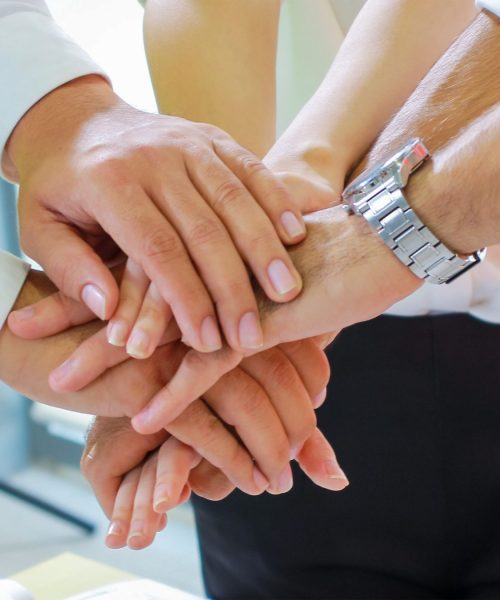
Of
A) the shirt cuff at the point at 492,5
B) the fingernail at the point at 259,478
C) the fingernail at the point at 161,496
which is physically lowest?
the fingernail at the point at 161,496

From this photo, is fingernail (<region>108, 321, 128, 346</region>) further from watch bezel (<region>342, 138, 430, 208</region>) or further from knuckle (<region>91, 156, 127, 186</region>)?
watch bezel (<region>342, 138, 430, 208</region>)

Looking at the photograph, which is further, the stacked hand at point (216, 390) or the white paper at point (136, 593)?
the white paper at point (136, 593)

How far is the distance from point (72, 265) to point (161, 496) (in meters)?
0.28

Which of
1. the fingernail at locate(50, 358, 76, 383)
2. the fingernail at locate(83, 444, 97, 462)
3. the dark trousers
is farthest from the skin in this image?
the dark trousers

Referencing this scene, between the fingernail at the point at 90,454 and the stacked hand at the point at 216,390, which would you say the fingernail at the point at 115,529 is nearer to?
the stacked hand at the point at 216,390

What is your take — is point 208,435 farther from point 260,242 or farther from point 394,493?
point 394,493

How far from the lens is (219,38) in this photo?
1.23 meters

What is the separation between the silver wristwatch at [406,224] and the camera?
86 centimetres

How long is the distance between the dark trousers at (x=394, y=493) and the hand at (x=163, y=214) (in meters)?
0.38

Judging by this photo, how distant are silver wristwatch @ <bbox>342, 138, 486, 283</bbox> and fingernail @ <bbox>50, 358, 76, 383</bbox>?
1.17 ft

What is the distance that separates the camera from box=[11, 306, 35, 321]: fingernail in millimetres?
1014

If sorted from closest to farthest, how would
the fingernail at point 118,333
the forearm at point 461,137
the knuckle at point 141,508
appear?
the forearm at point 461,137
the fingernail at point 118,333
the knuckle at point 141,508

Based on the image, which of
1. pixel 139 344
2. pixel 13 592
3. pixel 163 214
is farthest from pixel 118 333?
pixel 13 592

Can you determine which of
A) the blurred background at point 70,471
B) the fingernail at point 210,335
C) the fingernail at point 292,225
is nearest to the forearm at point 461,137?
the fingernail at point 292,225
